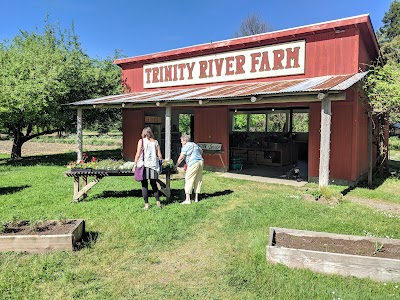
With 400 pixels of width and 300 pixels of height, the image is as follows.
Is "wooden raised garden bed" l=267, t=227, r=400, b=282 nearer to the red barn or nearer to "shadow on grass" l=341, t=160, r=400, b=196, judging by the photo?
the red barn

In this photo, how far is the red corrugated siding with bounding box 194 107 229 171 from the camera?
1230cm

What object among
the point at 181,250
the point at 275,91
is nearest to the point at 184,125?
the point at 275,91

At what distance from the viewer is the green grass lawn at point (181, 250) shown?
11.4 feet

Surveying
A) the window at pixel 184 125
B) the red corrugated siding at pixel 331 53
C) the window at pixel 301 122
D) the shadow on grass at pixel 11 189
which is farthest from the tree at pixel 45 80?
the window at pixel 301 122

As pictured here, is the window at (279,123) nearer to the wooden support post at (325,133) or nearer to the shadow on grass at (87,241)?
the wooden support post at (325,133)

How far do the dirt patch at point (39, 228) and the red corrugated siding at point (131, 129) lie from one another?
10337 millimetres

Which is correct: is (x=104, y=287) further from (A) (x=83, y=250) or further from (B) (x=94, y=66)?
(B) (x=94, y=66)

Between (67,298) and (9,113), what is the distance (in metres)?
12.0

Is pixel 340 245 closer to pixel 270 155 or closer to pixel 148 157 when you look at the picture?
pixel 148 157

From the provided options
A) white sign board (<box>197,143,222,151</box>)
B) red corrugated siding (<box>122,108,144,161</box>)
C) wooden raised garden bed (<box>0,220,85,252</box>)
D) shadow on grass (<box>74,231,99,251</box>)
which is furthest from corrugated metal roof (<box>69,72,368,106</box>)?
wooden raised garden bed (<box>0,220,85,252</box>)

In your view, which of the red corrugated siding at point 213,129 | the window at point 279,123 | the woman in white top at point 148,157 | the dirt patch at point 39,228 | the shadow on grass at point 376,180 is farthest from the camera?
the window at point 279,123

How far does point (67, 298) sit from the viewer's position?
132 inches

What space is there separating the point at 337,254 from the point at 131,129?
12.9m

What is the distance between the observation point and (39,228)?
4.73 metres
